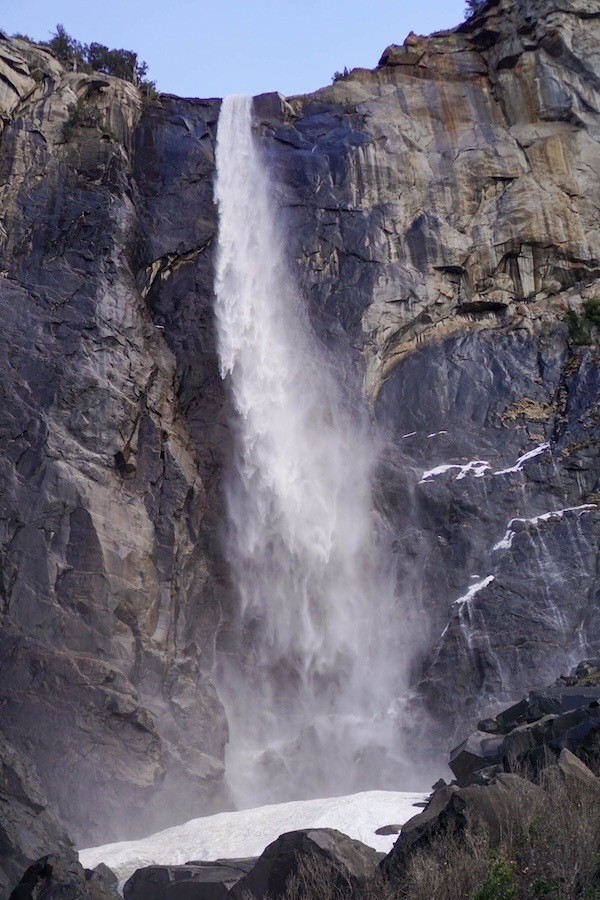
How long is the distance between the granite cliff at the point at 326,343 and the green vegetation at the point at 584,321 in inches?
3.1

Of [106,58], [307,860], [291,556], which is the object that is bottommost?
[307,860]

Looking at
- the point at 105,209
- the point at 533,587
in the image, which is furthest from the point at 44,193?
the point at 533,587

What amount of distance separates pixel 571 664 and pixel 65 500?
49.2 ft

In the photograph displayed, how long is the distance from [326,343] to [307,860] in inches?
878

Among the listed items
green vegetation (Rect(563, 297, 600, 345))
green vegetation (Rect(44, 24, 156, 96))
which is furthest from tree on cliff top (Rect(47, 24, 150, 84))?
green vegetation (Rect(563, 297, 600, 345))

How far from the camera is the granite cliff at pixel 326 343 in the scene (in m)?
27.0

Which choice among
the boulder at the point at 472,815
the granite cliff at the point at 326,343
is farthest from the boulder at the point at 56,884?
the boulder at the point at 472,815

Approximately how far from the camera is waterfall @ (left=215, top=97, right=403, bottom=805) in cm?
2845

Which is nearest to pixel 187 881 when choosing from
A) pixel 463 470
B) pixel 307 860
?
pixel 307 860

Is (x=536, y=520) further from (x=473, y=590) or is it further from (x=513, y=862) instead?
(x=513, y=862)

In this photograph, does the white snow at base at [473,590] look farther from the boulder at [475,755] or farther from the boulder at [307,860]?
the boulder at [307,860]

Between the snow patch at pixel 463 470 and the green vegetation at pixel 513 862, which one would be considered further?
the snow patch at pixel 463 470

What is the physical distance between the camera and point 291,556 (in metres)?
32.7

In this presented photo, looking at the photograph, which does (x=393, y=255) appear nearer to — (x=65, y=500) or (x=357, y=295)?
(x=357, y=295)
